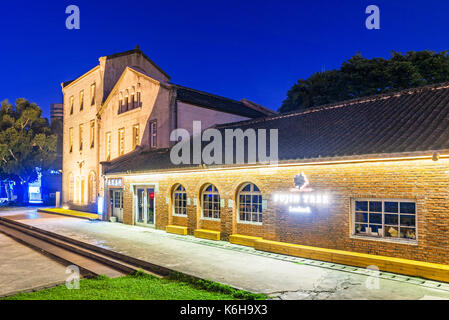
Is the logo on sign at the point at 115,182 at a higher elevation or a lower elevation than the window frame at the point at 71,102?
lower

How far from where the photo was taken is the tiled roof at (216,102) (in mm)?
22016

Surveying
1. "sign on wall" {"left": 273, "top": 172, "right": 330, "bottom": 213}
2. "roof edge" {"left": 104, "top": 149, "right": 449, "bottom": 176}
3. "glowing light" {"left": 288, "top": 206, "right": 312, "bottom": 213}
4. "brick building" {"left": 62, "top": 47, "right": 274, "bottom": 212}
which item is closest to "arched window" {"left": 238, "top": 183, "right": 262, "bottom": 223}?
"roof edge" {"left": 104, "top": 149, "right": 449, "bottom": 176}

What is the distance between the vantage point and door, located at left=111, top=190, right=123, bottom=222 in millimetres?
21047

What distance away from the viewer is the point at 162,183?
16969 mm

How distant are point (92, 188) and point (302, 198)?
67.6 feet

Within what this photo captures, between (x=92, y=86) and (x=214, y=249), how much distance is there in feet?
71.3

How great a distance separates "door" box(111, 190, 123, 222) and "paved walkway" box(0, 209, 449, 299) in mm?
6378

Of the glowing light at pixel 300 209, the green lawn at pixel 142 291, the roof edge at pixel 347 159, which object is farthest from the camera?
the glowing light at pixel 300 209

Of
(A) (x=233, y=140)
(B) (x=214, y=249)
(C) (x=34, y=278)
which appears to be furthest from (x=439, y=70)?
(C) (x=34, y=278)

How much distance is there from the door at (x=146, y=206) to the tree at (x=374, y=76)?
1887cm

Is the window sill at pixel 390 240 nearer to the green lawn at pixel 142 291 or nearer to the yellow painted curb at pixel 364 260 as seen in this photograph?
the yellow painted curb at pixel 364 260

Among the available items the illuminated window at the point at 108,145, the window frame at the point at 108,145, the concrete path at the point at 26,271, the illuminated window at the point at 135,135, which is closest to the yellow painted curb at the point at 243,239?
the concrete path at the point at 26,271

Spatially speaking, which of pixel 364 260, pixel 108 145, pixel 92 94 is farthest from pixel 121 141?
pixel 364 260
